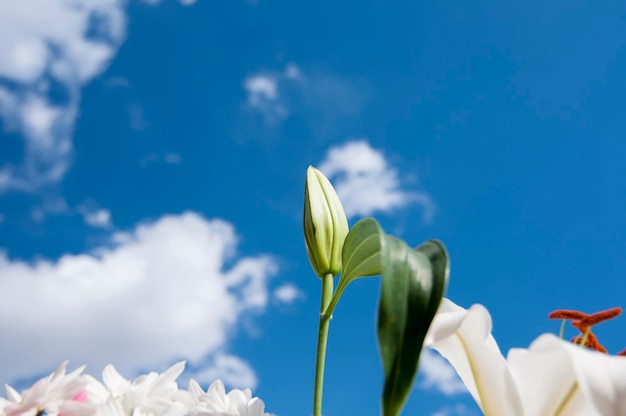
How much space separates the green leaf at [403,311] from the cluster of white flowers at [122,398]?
0.15m

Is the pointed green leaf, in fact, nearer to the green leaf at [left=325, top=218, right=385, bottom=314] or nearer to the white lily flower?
the green leaf at [left=325, top=218, right=385, bottom=314]

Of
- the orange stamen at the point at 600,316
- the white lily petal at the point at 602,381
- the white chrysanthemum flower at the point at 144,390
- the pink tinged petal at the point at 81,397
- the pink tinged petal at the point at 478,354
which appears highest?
the orange stamen at the point at 600,316

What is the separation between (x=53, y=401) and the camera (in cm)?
45

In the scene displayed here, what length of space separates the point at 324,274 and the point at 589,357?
1.57 feet

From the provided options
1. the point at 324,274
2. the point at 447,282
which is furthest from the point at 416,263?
the point at 324,274

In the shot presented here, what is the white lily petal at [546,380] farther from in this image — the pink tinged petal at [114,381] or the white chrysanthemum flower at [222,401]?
the pink tinged petal at [114,381]

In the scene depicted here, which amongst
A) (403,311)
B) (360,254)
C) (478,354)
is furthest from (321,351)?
(403,311)

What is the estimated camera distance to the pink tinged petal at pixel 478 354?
480mm

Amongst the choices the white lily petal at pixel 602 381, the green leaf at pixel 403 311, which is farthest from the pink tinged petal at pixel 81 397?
the white lily petal at pixel 602 381

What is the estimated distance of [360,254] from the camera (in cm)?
68

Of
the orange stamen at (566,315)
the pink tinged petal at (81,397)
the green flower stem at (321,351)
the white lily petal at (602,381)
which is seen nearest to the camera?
the white lily petal at (602,381)

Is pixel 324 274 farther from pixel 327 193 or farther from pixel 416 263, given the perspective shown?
pixel 416 263

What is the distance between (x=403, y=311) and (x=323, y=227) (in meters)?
0.46

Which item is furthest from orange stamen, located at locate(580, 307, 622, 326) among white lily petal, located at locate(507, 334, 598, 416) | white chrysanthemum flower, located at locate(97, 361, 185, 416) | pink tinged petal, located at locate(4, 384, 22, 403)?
pink tinged petal, located at locate(4, 384, 22, 403)
